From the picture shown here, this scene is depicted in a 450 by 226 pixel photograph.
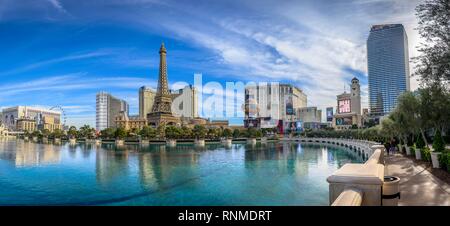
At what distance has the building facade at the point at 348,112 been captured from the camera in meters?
98.7

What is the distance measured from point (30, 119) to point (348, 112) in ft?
358

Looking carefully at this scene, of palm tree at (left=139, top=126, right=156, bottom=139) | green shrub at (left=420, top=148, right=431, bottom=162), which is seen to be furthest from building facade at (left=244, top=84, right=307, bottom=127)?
green shrub at (left=420, top=148, right=431, bottom=162)

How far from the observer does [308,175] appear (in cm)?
2050

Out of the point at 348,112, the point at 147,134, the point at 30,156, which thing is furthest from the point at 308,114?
the point at 30,156

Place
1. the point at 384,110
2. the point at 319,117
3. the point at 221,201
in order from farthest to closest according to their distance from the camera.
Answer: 1. the point at 319,117
2. the point at 384,110
3. the point at 221,201

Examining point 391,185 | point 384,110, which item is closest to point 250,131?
point 384,110

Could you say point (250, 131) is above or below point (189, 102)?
below

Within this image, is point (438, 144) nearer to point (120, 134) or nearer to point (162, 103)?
point (120, 134)

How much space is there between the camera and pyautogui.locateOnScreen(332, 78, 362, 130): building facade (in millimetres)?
98669

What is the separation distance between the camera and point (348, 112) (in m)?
102
